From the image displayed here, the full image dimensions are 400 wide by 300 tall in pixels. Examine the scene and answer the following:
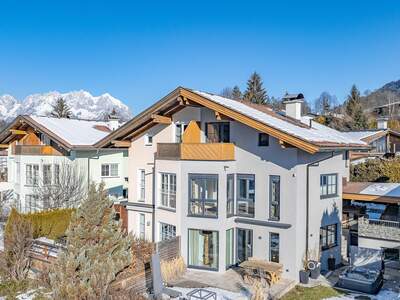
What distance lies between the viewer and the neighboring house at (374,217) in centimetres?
1866

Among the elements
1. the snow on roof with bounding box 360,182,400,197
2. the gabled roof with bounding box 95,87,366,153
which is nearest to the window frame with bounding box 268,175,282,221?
the gabled roof with bounding box 95,87,366,153

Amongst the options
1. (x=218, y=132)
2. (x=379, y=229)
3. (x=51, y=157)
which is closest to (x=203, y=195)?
(x=218, y=132)

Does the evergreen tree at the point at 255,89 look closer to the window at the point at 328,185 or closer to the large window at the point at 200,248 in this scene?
the window at the point at 328,185

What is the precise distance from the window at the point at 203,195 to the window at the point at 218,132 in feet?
6.87

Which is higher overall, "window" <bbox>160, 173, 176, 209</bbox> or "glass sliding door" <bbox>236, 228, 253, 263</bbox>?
"window" <bbox>160, 173, 176, 209</bbox>

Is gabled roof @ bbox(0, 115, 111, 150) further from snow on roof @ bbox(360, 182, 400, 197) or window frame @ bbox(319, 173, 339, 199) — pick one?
snow on roof @ bbox(360, 182, 400, 197)

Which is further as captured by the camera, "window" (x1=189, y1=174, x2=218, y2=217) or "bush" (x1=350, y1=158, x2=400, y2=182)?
"bush" (x1=350, y1=158, x2=400, y2=182)

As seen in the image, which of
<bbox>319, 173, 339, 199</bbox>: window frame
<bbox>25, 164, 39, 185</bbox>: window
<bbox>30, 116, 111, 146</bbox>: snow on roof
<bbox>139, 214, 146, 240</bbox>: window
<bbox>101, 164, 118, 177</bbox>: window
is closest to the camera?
<bbox>319, 173, 339, 199</bbox>: window frame

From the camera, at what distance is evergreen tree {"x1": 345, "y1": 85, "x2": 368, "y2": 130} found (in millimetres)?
58469

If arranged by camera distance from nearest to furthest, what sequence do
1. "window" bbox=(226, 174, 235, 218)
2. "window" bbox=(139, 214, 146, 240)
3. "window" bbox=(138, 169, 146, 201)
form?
"window" bbox=(226, 174, 235, 218) → "window" bbox=(139, 214, 146, 240) → "window" bbox=(138, 169, 146, 201)

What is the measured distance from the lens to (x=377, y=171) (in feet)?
96.9

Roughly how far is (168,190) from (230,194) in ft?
10.6

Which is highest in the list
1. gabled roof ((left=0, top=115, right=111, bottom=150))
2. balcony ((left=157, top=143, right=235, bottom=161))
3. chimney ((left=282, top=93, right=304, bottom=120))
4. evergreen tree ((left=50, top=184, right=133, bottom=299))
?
chimney ((left=282, top=93, right=304, bottom=120))

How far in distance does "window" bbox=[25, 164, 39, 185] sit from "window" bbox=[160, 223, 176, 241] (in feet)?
43.8
